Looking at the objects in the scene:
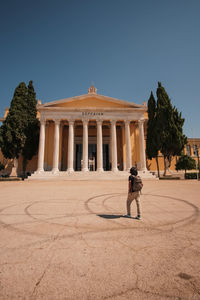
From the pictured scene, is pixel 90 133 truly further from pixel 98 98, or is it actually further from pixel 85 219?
pixel 85 219

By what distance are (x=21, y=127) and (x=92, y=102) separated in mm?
11505

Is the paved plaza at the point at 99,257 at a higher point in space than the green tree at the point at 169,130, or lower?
lower

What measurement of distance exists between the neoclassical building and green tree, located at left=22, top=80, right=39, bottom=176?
4.71 ft

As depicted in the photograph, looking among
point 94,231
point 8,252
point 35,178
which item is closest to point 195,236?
point 94,231

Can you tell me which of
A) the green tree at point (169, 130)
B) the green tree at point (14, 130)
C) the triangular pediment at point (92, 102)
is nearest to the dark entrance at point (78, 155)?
the triangular pediment at point (92, 102)

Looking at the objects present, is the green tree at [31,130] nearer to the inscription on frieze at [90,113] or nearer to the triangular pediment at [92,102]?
the triangular pediment at [92,102]

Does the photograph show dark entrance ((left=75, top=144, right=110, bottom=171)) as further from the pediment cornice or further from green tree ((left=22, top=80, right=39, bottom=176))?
the pediment cornice

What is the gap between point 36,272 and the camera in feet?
6.63

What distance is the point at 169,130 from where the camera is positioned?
19.9 metres

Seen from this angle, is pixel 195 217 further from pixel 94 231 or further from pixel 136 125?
pixel 136 125

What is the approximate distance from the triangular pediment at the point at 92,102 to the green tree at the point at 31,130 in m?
3.41

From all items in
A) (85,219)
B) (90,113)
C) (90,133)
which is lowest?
(85,219)

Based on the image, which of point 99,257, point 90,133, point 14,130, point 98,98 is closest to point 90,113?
point 98,98

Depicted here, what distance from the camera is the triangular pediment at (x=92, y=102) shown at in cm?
2286
